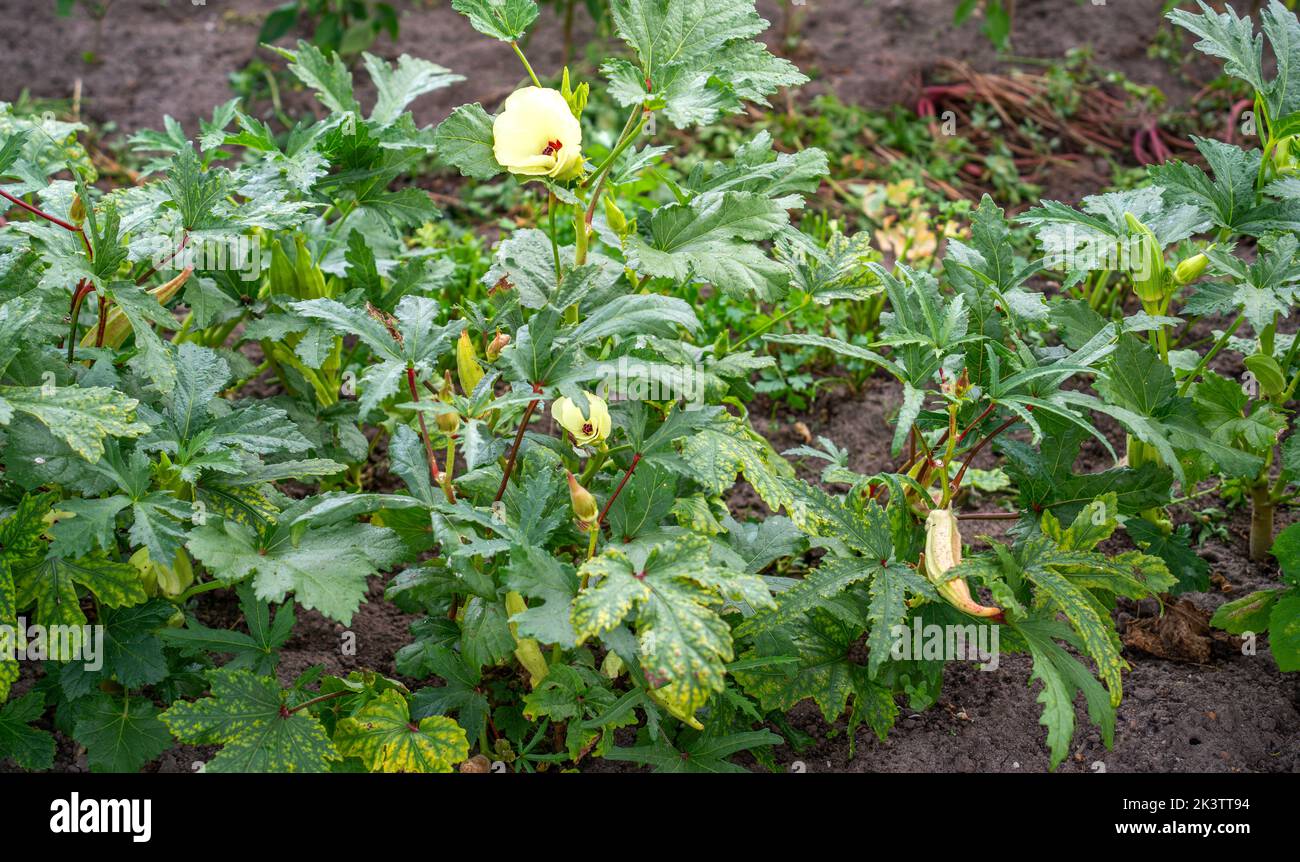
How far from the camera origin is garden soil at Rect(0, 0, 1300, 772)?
233 cm

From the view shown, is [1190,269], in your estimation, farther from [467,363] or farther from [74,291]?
[74,291]

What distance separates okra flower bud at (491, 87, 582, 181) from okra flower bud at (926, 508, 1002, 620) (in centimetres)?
91

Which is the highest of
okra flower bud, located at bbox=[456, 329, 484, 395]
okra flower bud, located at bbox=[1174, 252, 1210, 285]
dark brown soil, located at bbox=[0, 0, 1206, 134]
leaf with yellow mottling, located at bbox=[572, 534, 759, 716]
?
dark brown soil, located at bbox=[0, 0, 1206, 134]

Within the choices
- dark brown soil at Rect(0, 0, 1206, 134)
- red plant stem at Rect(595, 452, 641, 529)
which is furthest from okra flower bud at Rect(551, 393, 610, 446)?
dark brown soil at Rect(0, 0, 1206, 134)

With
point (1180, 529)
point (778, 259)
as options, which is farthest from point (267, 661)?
point (1180, 529)

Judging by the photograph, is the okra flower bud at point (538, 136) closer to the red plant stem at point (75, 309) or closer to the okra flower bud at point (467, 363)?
the okra flower bud at point (467, 363)

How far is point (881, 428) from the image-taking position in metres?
3.21

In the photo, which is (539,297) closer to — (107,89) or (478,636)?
(478,636)

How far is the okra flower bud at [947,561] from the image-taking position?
2045mm

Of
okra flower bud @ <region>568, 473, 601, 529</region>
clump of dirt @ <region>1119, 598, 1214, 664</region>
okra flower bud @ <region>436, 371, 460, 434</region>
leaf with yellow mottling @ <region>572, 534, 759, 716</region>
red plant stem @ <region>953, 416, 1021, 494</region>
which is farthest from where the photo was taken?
clump of dirt @ <region>1119, 598, 1214, 664</region>

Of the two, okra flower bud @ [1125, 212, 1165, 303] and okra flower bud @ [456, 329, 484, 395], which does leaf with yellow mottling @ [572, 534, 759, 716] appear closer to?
okra flower bud @ [456, 329, 484, 395]

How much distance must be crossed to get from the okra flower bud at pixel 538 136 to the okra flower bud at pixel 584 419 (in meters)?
0.39

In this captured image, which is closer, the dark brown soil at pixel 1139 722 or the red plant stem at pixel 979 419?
the red plant stem at pixel 979 419

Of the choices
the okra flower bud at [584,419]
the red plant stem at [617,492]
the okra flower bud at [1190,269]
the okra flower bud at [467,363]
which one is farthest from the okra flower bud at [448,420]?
the okra flower bud at [1190,269]
